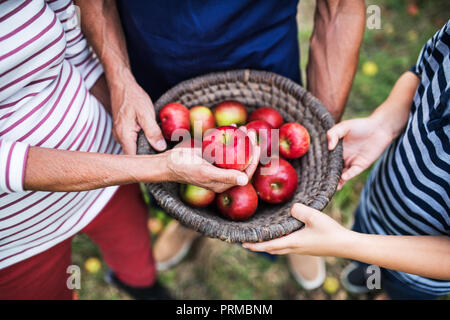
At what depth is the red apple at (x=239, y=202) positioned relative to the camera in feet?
3.94

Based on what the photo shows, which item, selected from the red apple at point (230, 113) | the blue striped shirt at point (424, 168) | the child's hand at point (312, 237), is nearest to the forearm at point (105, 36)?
the red apple at point (230, 113)

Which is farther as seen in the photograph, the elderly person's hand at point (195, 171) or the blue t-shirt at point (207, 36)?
the blue t-shirt at point (207, 36)

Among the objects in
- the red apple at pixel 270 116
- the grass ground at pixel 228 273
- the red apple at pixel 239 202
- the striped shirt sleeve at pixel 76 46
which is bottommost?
the grass ground at pixel 228 273

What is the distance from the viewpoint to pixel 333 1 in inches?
52.7

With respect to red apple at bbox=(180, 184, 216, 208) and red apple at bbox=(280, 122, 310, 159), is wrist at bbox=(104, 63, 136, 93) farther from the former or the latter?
red apple at bbox=(280, 122, 310, 159)

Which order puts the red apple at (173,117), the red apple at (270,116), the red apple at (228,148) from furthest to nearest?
the red apple at (270,116), the red apple at (173,117), the red apple at (228,148)

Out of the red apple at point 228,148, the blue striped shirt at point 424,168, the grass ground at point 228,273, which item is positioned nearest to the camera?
the blue striped shirt at point 424,168

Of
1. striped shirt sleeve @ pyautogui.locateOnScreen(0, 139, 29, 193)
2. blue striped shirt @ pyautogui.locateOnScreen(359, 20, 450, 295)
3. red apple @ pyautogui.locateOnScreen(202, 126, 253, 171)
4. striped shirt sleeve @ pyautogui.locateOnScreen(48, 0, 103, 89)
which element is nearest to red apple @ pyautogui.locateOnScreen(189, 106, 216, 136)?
red apple @ pyautogui.locateOnScreen(202, 126, 253, 171)

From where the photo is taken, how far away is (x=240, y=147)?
3.81 ft

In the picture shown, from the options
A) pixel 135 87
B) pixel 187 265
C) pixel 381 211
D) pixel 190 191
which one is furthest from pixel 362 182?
pixel 135 87

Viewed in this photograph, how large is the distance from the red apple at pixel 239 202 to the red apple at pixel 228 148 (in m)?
0.09

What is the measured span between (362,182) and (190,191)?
5.30ft

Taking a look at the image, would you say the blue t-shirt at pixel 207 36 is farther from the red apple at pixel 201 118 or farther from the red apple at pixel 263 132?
the red apple at pixel 263 132
